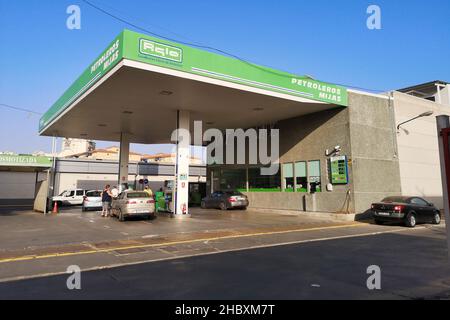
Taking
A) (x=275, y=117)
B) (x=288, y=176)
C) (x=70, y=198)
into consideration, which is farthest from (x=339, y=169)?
(x=70, y=198)

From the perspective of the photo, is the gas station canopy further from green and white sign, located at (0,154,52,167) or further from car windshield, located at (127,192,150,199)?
car windshield, located at (127,192,150,199)

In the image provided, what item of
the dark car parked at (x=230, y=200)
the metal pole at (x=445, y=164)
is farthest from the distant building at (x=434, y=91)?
the metal pole at (x=445, y=164)

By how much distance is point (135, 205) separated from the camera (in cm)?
1659

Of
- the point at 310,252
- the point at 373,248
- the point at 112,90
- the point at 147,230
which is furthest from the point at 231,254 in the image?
the point at 112,90

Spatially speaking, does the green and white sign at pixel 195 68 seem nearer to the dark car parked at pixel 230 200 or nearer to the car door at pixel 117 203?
the car door at pixel 117 203

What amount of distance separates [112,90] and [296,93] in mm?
8891

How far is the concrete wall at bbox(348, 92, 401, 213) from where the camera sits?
61.4 feet

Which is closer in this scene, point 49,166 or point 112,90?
point 112,90

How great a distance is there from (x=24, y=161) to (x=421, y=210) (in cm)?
2338

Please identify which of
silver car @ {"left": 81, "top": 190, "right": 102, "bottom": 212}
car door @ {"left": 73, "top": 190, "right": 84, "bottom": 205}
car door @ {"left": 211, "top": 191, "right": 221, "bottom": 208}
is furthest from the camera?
car door @ {"left": 73, "top": 190, "right": 84, "bottom": 205}

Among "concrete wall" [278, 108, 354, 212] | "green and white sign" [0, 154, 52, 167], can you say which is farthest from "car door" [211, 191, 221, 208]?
"green and white sign" [0, 154, 52, 167]

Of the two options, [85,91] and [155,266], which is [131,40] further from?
[155,266]

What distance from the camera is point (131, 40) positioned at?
1263 cm

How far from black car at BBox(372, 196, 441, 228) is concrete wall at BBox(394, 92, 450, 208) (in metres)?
4.17
